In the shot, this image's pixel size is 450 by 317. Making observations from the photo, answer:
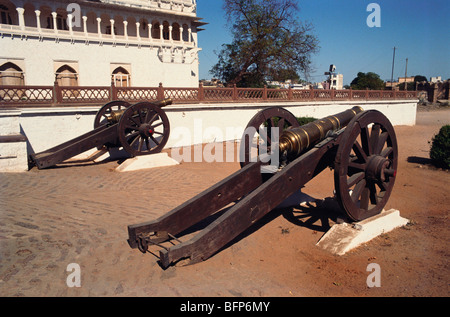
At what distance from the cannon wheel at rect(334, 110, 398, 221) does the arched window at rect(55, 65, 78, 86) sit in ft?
62.6

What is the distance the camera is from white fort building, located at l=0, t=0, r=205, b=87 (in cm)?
1819

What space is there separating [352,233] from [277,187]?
1308mm

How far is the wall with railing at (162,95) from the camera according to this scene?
1027 centimetres

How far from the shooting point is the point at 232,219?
3619 mm

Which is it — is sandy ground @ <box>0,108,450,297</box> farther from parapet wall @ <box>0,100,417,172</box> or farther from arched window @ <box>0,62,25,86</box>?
arched window @ <box>0,62,25,86</box>

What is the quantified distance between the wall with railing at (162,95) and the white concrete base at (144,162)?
323cm

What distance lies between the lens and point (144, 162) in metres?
9.20

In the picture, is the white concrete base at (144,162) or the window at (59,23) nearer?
the white concrete base at (144,162)

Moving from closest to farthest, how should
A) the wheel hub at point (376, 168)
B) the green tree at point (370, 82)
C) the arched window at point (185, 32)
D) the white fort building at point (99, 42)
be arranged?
the wheel hub at point (376, 168) → the white fort building at point (99, 42) → the arched window at point (185, 32) → the green tree at point (370, 82)

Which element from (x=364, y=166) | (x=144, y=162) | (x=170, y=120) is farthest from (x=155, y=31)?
(x=364, y=166)

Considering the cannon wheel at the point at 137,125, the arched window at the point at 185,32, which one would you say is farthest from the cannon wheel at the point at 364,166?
the arched window at the point at 185,32

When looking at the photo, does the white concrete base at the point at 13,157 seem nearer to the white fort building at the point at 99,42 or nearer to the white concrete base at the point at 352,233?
the white concrete base at the point at 352,233

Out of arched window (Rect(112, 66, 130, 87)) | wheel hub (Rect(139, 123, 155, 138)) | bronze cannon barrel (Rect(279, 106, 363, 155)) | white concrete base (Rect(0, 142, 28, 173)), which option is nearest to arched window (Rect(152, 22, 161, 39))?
arched window (Rect(112, 66, 130, 87))

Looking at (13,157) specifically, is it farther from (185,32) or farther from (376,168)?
(185,32)
